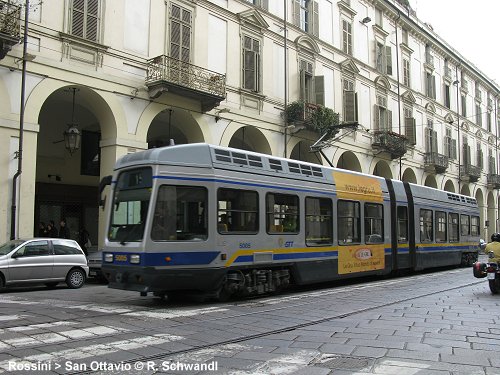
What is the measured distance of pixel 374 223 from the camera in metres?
14.7

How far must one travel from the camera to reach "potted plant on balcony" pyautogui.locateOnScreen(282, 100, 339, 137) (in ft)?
73.8

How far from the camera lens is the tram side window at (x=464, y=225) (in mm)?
20719

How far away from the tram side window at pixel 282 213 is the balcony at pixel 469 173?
31.0 m

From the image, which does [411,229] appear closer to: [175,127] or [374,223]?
[374,223]

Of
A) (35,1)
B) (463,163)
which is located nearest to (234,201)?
(35,1)

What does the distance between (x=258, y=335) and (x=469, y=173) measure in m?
36.7

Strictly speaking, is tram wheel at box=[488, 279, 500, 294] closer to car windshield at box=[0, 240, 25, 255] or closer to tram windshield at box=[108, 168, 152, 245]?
tram windshield at box=[108, 168, 152, 245]

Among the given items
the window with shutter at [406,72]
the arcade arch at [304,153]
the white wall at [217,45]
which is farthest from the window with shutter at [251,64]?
the window with shutter at [406,72]

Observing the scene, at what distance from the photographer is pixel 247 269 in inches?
422

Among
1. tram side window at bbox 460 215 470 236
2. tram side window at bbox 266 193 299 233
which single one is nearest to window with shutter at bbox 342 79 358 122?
tram side window at bbox 460 215 470 236

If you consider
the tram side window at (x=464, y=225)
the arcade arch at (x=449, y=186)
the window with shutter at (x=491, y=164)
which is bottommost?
the tram side window at (x=464, y=225)

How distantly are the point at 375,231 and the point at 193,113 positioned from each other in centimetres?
792

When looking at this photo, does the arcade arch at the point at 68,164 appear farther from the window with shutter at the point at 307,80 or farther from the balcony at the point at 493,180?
the balcony at the point at 493,180

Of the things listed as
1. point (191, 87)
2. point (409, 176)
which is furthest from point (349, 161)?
point (191, 87)
